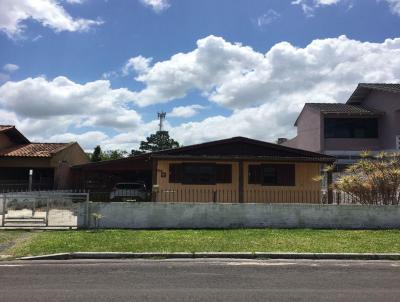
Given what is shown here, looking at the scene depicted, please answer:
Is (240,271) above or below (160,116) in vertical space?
below

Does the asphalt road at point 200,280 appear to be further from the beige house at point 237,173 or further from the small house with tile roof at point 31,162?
the small house with tile roof at point 31,162

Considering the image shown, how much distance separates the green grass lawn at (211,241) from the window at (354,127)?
69.1 feet

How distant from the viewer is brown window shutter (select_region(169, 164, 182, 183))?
2198cm

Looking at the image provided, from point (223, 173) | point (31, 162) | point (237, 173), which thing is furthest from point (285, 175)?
point (31, 162)

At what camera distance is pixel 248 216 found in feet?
51.1

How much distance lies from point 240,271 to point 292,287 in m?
1.69

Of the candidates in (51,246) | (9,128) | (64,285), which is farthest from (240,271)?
(9,128)

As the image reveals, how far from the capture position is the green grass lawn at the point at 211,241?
1145cm

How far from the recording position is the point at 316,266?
977 centimetres

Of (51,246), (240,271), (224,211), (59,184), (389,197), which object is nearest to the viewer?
(240,271)

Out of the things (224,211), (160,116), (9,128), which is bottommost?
(224,211)

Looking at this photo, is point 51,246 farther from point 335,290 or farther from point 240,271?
point 335,290

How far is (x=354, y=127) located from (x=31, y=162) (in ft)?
77.6

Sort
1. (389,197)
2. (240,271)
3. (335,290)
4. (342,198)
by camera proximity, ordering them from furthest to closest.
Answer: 1. (342,198)
2. (389,197)
3. (240,271)
4. (335,290)
